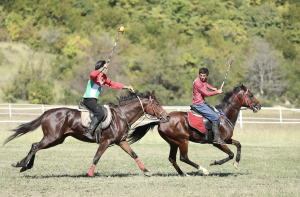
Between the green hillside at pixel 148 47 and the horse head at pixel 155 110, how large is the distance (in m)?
35.7

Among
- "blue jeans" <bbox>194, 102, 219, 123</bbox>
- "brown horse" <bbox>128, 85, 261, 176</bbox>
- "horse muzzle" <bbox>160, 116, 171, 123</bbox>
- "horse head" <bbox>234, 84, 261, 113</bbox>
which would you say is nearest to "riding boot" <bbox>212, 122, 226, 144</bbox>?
"blue jeans" <bbox>194, 102, 219, 123</bbox>

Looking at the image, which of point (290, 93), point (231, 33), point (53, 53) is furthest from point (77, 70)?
point (231, 33)

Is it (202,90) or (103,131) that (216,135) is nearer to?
(202,90)

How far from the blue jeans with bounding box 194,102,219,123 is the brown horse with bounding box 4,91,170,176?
884 millimetres

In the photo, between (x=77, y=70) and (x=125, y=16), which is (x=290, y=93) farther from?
(x=125, y=16)

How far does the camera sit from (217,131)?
32.6ft

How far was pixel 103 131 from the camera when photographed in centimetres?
941

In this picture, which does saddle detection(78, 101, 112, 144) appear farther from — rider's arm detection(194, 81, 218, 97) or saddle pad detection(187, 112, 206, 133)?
rider's arm detection(194, 81, 218, 97)

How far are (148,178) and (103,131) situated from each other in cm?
145

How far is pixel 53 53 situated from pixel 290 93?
34.6m

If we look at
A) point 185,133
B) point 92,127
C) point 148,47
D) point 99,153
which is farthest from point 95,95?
point 148,47

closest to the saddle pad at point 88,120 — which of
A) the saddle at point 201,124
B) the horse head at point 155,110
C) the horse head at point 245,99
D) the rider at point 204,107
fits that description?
the horse head at point 155,110

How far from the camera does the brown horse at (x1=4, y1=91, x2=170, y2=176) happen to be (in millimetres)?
9258

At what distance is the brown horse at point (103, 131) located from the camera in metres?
9.26
